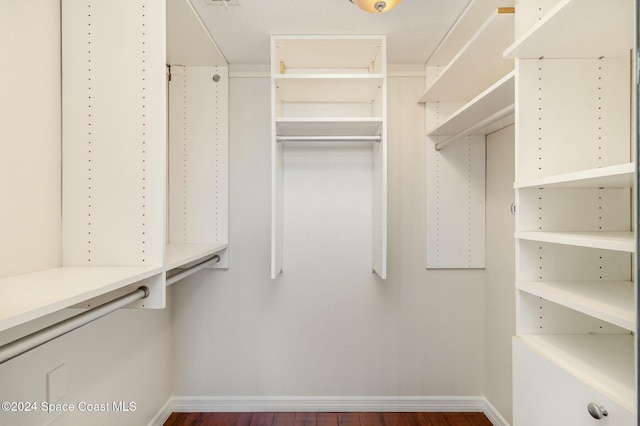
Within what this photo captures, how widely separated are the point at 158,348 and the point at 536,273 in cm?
191

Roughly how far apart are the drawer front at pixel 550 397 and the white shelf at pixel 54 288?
47.0 inches

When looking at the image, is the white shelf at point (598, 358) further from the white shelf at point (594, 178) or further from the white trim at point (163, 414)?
the white trim at point (163, 414)

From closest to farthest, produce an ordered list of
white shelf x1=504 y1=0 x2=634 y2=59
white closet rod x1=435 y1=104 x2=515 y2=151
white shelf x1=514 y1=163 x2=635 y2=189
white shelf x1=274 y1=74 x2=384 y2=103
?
white shelf x1=514 y1=163 x2=635 y2=189 → white shelf x1=504 y1=0 x2=634 y2=59 → white closet rod x1=435 y1=104 x2=515 y2=151 → white shelf x1=274 y1=74 x2=384 y2=103

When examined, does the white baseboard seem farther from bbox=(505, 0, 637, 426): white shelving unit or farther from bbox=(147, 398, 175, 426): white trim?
bbox=(505, 0, 637, 426): white shelving unit

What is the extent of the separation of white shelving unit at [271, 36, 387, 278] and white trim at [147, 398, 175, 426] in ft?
3.46

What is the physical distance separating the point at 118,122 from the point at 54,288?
56 cm

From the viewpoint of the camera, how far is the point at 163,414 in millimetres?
1945

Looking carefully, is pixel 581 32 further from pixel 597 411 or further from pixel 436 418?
pixel 436 418

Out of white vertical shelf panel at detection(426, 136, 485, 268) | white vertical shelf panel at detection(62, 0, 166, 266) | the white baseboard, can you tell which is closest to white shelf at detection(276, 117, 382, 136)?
white vertical shelf panel at detection(426, 136, 485, 268)

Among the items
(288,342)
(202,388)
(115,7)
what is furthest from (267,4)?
(202,388)

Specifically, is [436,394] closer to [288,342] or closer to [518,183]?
[288,342]

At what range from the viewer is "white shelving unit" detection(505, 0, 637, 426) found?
973 millimetres

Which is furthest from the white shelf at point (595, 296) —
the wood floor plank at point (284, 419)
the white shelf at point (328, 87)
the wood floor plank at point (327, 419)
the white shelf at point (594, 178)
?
the wood floor plank at point (284, 419)

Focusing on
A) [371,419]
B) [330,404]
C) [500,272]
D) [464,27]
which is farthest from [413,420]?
[464,27]
